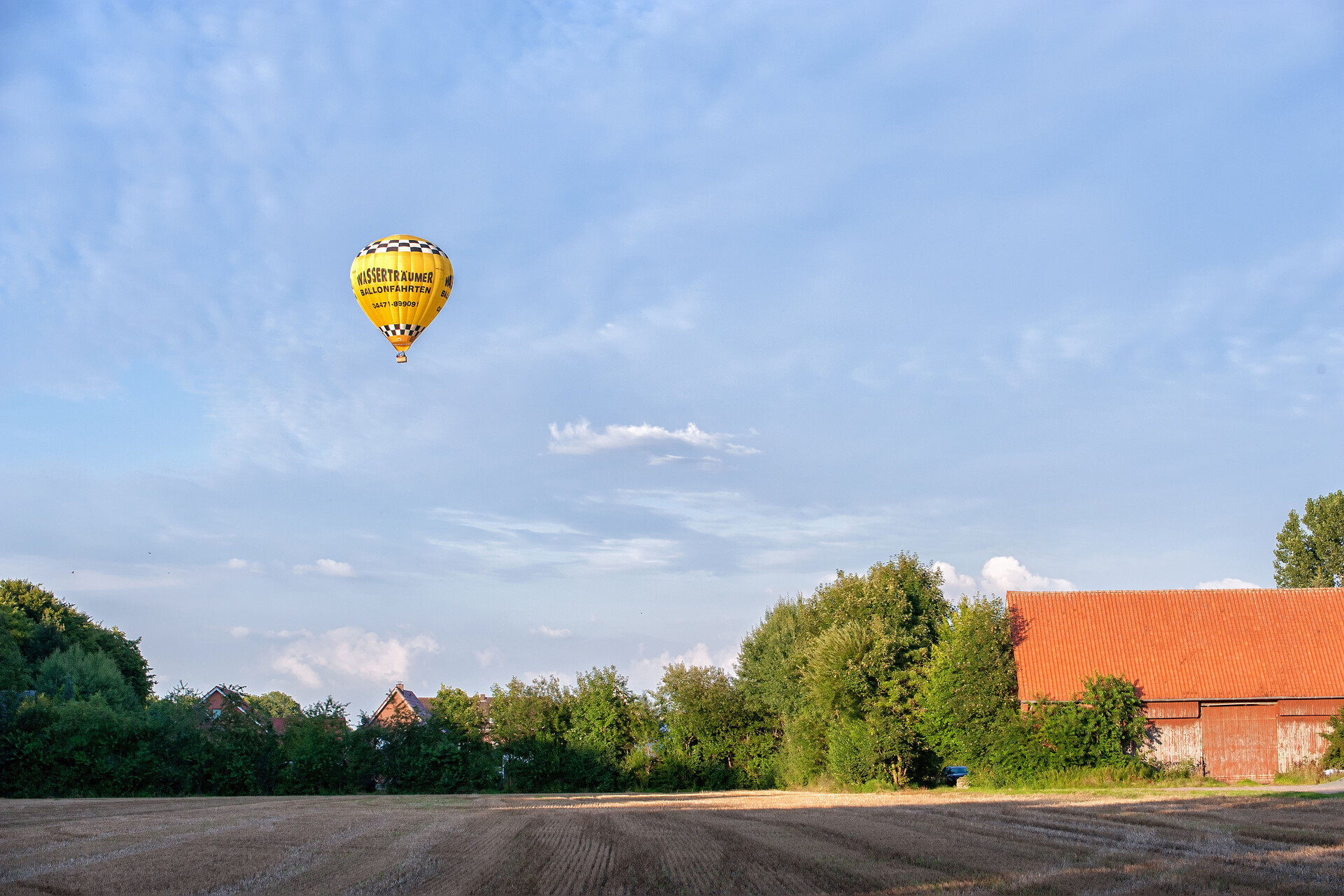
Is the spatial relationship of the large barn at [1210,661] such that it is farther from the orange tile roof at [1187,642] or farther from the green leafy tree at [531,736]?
the green leafy tree at [531,736]

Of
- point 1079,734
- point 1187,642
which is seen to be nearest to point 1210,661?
point 1187,642

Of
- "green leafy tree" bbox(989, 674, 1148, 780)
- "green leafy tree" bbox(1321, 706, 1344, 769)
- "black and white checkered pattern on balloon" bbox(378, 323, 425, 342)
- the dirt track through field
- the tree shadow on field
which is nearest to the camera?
the tree shadow on field

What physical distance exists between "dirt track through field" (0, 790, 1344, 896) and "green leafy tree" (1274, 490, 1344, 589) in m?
43.4

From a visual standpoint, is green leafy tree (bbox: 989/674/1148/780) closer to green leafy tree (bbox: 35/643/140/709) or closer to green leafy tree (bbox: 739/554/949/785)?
green leafy tree (bbox: 739/554/949/785)

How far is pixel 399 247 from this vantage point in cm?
2795

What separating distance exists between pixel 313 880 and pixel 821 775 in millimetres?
26662

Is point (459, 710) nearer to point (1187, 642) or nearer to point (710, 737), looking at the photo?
point (710, 737)

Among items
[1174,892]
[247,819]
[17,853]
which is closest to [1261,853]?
[1174,892]

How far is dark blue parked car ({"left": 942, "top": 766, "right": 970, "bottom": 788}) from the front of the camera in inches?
1247

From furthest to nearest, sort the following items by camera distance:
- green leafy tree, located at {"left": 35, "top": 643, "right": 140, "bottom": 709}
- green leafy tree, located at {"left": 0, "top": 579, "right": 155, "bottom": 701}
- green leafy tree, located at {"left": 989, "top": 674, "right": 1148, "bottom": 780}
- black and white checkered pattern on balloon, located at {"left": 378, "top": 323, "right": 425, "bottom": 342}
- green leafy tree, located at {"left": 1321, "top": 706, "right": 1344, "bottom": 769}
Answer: green leafy tree, located at {"left": 0, "top": 579, "right": 155, "bottom": 701} → green leafy tree, located at {"left": 35, "top": 643, "right": 140, "bottom": 709} → black and white checkered pattern on balloon, located at {"left": 378, "top": 323, "right": 425, "bottom": 342} → green leafy tree, located at {"left": 989, "top": 674, "right": 1148, "bottom": 780} → green leafy tree, located at {"left": 1321, "top": 706, "right": 1344, "bottom": 769}

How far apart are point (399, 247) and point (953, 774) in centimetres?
2373

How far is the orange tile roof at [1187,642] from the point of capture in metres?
28.8

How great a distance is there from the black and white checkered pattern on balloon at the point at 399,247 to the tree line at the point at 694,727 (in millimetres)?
16115

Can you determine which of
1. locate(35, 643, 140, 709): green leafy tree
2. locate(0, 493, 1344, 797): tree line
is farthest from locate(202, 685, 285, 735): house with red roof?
locate(35, 643, 140, 709): green leafy tree
